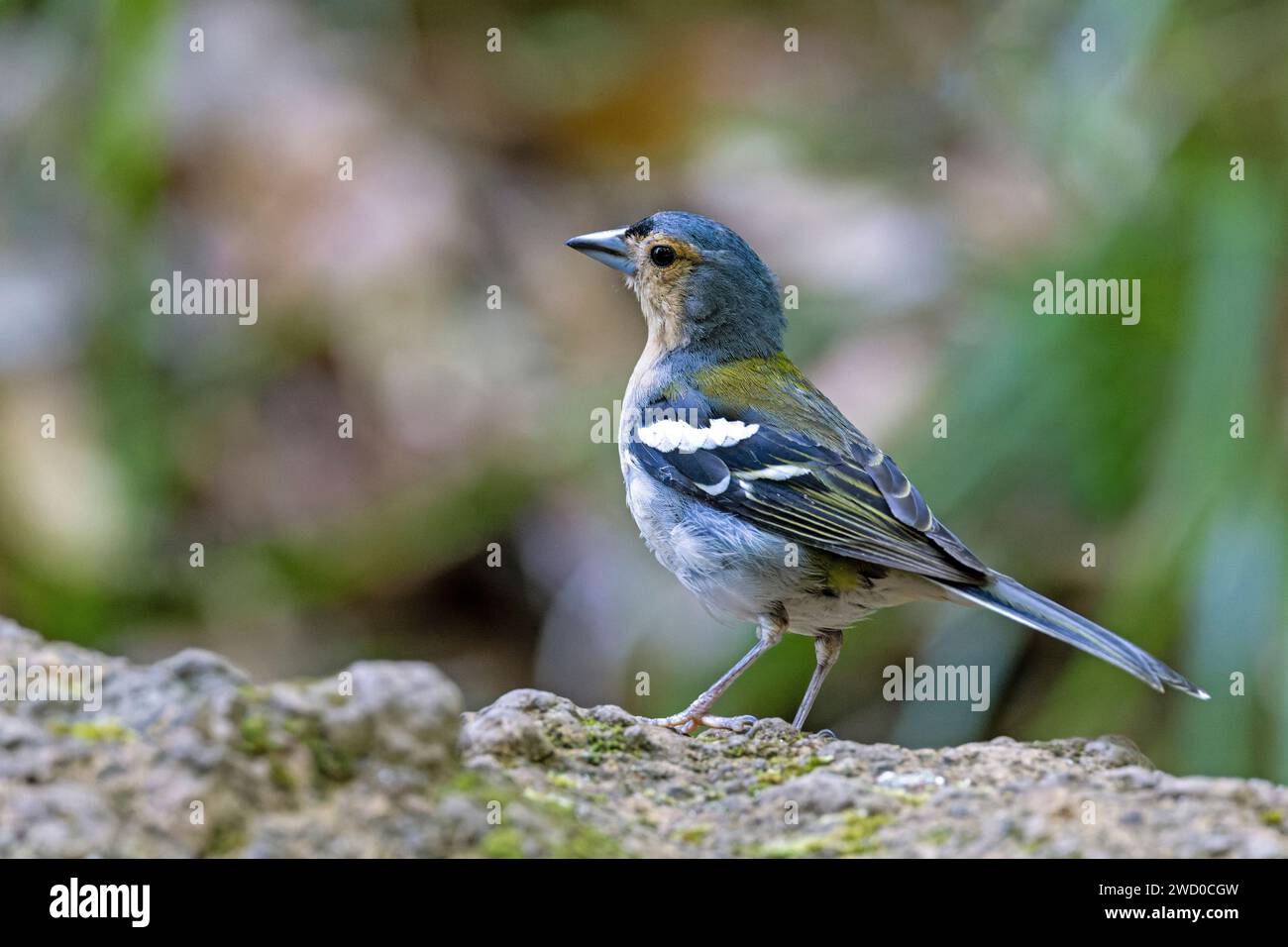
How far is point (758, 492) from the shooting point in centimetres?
381

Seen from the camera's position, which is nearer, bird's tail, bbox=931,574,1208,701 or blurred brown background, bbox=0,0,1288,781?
bird's tail, bbox=931,574,1208,701

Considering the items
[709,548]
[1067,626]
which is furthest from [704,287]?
[1067,626]

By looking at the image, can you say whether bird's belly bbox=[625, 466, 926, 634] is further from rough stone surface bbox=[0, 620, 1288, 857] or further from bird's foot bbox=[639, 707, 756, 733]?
rough stone surface bbox=[0, 620, 1288, 857]

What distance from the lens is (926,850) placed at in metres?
2.41

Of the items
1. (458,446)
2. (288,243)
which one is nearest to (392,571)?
(458,446)

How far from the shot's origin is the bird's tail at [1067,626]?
3061mm

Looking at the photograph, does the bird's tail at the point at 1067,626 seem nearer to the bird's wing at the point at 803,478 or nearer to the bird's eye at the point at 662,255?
the bird's wing at the point at 803,478

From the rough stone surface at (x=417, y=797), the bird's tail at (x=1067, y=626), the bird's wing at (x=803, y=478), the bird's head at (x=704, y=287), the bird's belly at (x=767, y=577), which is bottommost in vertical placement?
the rough stone surface at (x=417, y=797)

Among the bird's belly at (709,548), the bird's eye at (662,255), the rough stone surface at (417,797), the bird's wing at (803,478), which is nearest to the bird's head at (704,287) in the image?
the bird's eye at (662,255)

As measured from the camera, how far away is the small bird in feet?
11.8

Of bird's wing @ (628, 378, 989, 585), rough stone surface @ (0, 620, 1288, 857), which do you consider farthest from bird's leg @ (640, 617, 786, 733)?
rough stone surface @ (0, 620, 1288, 857)

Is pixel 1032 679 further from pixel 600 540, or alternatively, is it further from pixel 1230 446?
pixel 600 540

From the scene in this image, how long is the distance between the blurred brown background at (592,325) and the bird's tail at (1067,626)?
4.73ft

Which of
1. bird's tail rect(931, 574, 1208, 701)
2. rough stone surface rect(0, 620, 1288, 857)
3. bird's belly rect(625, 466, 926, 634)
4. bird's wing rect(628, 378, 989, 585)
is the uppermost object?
bird's wing rect(628, 378, 989, 585)
